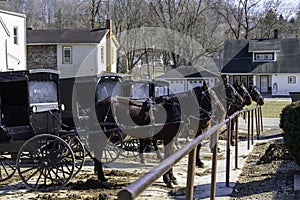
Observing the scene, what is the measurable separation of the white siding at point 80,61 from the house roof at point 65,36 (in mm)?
542

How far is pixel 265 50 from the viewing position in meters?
61.5

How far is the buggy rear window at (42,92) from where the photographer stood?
10672mm

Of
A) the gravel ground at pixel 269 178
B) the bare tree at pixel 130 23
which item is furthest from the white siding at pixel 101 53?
the gravel ground at pixel 269 178

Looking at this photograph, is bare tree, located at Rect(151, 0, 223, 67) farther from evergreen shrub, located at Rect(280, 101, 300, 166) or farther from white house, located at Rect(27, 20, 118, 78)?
evergreen shrub, located at Rect(280, 101, 300, 166)

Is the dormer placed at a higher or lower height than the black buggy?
higher

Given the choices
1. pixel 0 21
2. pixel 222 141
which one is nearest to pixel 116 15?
pixel 0 21

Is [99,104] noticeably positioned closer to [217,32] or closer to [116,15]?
[116,15]

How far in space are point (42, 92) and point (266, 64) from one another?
174ft

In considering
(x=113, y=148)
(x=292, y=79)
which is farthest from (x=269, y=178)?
(x=292, y=79)

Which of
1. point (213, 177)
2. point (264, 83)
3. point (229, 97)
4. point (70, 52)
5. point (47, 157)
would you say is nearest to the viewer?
point (213, 177)

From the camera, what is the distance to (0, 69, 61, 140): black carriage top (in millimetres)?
10070

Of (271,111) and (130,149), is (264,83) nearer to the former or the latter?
(271,111)

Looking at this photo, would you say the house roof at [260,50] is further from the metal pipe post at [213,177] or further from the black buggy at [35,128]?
the metal pipe post at [213,177]

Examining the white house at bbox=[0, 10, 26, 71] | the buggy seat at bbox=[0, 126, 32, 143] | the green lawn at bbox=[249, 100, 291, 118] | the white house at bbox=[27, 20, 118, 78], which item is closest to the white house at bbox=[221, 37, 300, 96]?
the white house at bbox=[27, 20, 118, 78]
